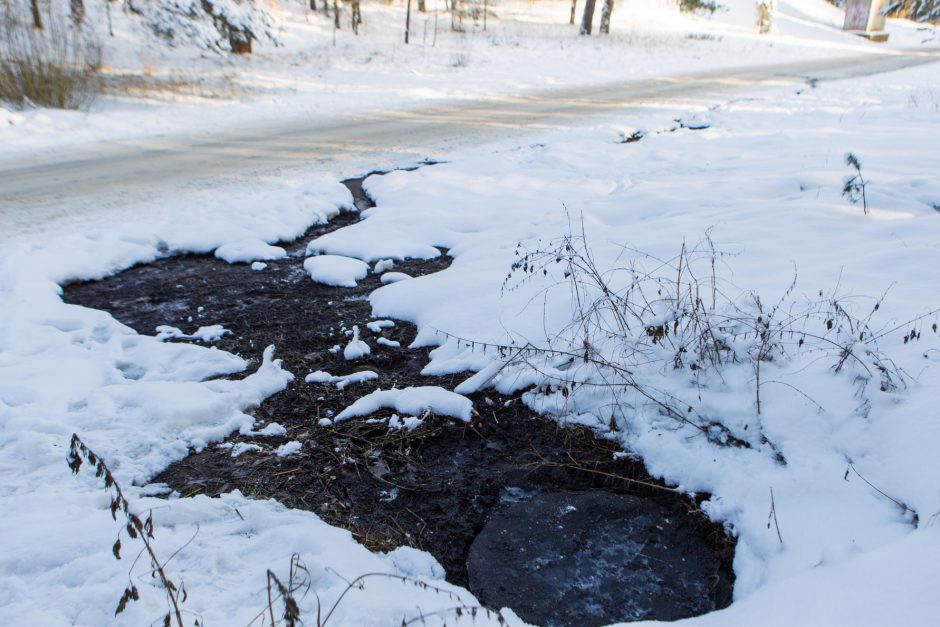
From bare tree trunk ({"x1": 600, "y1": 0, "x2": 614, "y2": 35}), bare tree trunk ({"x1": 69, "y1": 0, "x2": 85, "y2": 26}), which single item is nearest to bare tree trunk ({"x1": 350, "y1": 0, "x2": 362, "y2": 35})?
bare tree trunk ({"x1": 69, "y1": 0, "x2": 85, "y2": 26})

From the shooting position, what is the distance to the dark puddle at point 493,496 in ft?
8.50

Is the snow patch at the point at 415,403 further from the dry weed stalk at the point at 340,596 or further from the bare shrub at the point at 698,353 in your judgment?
the dry weed stalk at the point at 340,596

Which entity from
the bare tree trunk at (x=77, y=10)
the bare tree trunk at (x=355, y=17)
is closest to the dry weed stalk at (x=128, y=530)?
the bare tree trunk at (x=77, y=10)

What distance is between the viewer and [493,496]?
120 inches

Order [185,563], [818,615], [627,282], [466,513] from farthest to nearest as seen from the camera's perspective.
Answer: [627,282]
[466,513]
[185,563]
[818,615]

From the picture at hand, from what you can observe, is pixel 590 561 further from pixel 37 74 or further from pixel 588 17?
pixel 588 17

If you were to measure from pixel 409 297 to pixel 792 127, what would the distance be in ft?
23.7

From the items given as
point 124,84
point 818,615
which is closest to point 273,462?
point 818,615

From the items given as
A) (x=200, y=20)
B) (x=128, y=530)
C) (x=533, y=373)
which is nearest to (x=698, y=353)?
(x=533, y=373)

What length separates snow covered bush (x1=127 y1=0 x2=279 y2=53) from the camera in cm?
1438

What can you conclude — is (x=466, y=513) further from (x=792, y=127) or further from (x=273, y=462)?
(x=792, y=127)

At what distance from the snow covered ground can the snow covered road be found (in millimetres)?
579

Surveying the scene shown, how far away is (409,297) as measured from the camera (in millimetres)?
4793

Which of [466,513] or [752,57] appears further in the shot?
[752,57]
